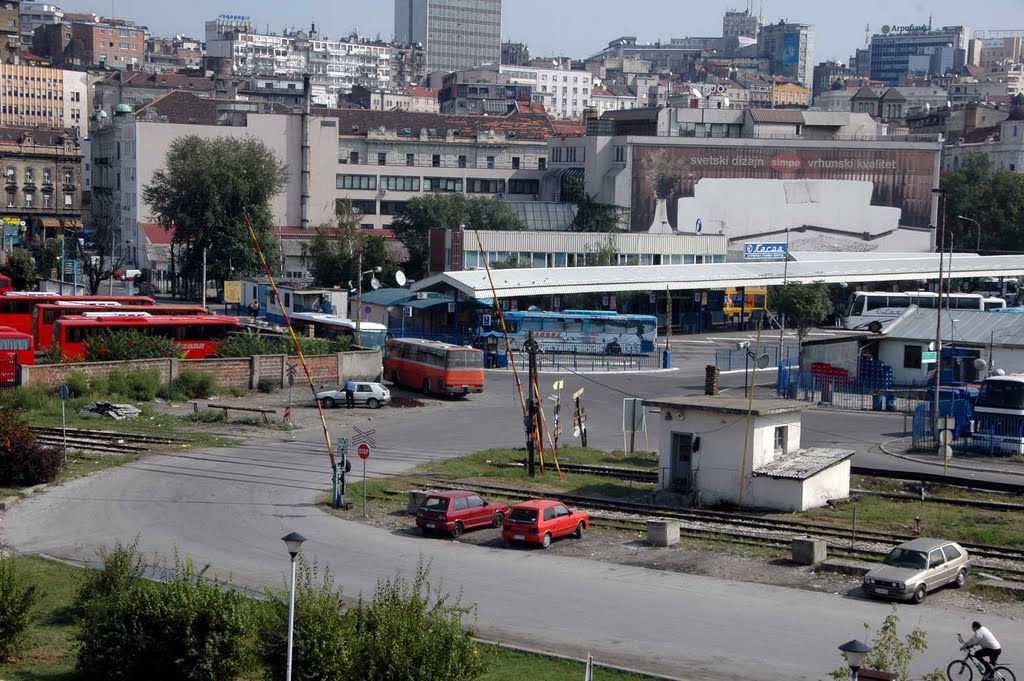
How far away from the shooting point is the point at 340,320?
56.0 metres

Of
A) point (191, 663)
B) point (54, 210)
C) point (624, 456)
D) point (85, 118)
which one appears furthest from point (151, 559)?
point (85, 118)

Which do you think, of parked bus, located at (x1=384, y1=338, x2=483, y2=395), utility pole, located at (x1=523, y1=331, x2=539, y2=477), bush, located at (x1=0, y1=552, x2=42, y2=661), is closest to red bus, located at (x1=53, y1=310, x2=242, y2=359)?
parked bus, located at (x1=384, y1=338, x2=483, y2=395)

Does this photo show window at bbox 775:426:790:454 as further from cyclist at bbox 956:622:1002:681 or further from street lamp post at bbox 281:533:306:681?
street lamp post at bbox 281:533:306:681

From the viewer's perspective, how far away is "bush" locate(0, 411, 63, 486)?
29.6 metres

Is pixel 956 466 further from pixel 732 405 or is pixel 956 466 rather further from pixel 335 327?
pixel 335 327

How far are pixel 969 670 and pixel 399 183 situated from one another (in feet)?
291

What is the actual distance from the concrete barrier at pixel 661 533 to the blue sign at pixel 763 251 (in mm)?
60580

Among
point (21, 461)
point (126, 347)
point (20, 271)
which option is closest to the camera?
point (21, 461)

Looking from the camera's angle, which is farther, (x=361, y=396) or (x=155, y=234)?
(x=155, y=234)

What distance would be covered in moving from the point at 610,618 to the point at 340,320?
37442 mm

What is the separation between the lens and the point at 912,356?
48.8 meters

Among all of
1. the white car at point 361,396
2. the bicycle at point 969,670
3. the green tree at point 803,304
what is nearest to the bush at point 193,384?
the white car at point 361,396

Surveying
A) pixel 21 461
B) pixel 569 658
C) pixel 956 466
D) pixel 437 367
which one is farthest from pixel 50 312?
pixel 569 658

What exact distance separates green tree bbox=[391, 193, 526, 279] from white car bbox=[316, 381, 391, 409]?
131 feet
